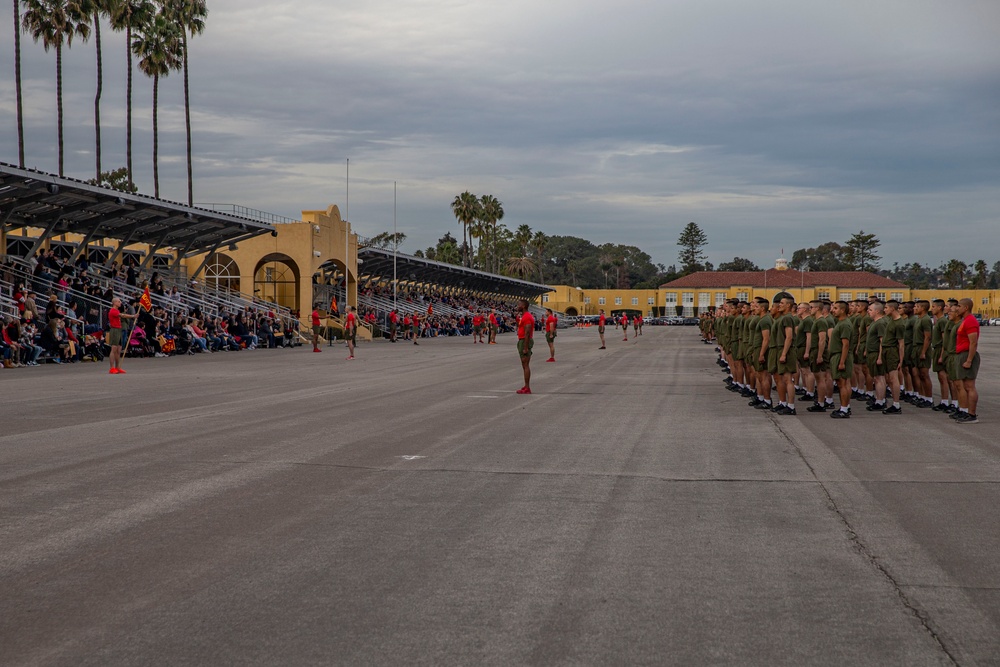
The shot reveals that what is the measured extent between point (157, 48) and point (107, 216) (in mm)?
23409

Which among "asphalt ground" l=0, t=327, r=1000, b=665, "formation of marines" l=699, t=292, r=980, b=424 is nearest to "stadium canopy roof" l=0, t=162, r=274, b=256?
"asphalt ground" l=0, t=327, r=1000, b=665

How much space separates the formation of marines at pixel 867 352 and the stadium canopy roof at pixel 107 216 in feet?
74.8

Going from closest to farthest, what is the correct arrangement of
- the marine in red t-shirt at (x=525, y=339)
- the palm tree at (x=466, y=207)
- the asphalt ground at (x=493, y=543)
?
the asphalt ground at (x=493, y=543)
the marine in red t-shirt at (x=525, y=339)
the palm tree at (x=466, y=207)

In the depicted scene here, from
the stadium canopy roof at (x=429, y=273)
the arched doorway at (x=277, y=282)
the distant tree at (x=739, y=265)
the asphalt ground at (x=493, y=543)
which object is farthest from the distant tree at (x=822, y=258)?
the asphalt ground at (x=493, y=543)

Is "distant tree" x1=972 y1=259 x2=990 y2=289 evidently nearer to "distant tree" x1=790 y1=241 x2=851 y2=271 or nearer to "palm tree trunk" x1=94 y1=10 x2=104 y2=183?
"distant tree" x1=790 y1=241 x2=851 y2=271

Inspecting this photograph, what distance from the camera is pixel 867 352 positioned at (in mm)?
14867

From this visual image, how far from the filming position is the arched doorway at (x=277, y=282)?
53431 mm

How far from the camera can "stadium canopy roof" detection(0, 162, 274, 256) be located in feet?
96.5

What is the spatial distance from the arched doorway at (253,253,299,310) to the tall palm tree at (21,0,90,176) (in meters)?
15.0

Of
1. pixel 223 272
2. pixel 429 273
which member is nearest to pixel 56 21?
pixel 223 272

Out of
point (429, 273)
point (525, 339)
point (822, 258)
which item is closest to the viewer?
point (525, 339)

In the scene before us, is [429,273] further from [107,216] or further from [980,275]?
[980,275]

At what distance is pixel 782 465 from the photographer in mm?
8844

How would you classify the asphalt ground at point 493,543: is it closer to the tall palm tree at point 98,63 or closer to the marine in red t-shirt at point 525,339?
the marine in red t-shirt at point 525,339
